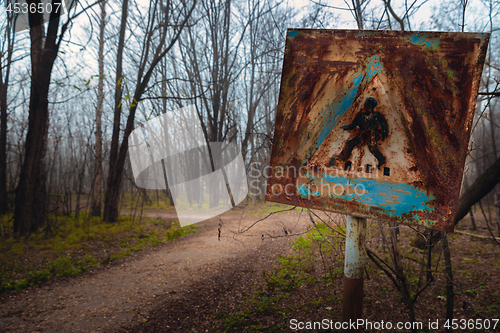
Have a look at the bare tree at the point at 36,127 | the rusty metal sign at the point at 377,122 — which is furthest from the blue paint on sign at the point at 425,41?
the bare tree at the point at 36,127

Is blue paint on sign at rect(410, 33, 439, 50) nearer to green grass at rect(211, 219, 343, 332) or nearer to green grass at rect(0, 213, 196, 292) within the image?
green grass at rect(211, 219, 343, 332)

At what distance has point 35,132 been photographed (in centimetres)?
600

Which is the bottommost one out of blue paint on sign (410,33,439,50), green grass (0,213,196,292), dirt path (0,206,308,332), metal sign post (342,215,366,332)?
dirt path (0,206,308,332)

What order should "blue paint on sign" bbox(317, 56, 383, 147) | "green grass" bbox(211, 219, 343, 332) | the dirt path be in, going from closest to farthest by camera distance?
1. "blue paint on sign" bbox(317, 56, 383, 147)
2. "green grass" bbox(211, 219, 343, 332)
3. the dirt path

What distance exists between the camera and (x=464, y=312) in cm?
299

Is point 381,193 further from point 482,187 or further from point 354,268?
point 482,187

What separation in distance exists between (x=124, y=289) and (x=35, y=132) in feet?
15.5

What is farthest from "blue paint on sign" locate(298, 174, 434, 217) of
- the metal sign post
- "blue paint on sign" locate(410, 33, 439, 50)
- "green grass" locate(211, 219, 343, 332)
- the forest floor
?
the forest floor

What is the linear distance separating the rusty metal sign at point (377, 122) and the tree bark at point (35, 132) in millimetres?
7083

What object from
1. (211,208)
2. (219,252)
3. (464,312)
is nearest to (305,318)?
(464,312)

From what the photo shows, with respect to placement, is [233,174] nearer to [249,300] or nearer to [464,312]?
[249,300]

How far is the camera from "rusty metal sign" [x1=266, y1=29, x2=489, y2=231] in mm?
1119

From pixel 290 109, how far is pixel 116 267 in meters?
5.22

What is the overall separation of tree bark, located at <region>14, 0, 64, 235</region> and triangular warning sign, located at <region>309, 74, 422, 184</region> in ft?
23.9
